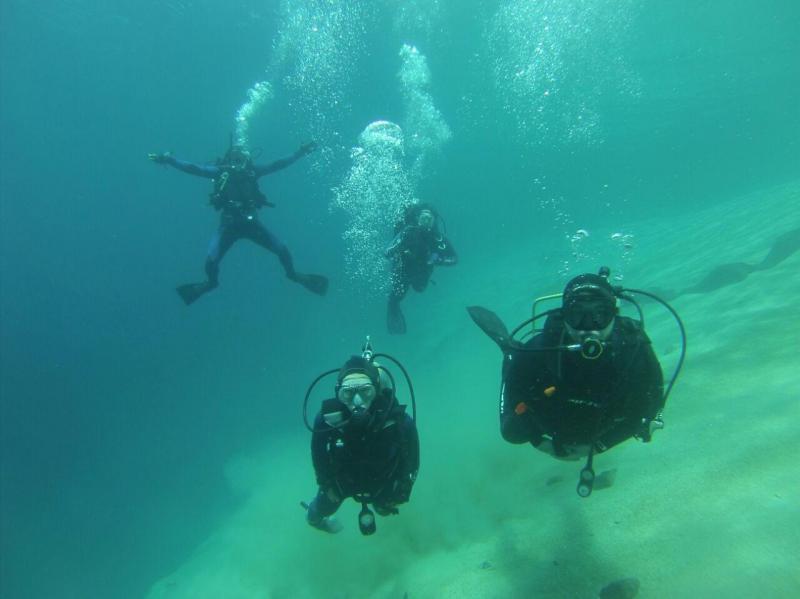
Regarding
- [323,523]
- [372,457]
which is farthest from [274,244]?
[372,457]

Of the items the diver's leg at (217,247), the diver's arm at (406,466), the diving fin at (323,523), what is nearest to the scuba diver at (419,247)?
the diver's leg at (217,247)

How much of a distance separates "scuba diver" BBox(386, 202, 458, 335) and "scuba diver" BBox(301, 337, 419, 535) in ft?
20.5

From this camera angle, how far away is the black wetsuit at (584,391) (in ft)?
9.68

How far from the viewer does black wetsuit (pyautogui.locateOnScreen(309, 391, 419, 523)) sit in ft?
12.1

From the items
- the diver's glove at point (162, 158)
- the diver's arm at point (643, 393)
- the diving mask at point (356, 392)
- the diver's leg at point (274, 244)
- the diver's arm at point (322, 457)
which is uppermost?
the diver's glove at point (162, 158)

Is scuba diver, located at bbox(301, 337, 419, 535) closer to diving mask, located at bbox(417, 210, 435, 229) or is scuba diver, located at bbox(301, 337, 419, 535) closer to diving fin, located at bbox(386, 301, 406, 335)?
diving mask, located at bbox(417, 210, 435, 229)

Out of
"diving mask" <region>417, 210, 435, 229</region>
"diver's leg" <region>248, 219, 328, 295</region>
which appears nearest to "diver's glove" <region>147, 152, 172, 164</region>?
"diver's leg" <region>248, 219, 328, 295</region>

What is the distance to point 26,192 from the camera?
52.9m

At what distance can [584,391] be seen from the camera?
2967mm

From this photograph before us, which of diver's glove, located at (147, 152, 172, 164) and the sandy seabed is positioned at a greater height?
diver's glove, located at (147, 152, 172, 164)

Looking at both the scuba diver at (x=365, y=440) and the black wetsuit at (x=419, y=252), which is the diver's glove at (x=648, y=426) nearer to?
the scuba diver at (x=365, y=440)

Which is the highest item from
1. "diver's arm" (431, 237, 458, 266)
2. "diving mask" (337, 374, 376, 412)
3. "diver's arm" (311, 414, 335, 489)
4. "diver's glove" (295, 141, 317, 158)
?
"diver's glove" (295, 141, 317, 158)

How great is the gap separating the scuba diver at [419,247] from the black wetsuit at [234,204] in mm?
2701

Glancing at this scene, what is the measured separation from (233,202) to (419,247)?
171 inches
